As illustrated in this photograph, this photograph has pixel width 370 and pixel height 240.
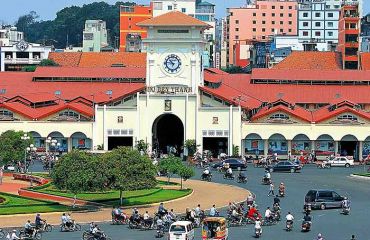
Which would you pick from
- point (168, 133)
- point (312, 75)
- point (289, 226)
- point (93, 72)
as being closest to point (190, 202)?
point (289, 226)

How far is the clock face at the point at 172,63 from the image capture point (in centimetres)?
10394

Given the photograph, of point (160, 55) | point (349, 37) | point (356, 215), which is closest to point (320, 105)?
point (160, 55)

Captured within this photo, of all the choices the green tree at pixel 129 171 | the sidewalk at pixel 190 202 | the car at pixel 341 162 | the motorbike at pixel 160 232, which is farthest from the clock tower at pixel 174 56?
the motorbike at pixel 160 232

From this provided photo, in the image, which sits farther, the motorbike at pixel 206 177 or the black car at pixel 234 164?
the black car at pixel 234 164

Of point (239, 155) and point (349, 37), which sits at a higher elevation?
point (349, 37)

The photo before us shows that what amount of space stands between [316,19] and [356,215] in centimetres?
12900

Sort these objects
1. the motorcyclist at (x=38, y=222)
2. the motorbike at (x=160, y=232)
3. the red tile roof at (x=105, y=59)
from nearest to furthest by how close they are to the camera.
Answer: the motorbike at (x=160, y=232) → the motorcyclist at (x=38, y=222) → the red tile roof at (x=105, y=59)

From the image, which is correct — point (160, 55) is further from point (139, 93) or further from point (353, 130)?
point (353, 130)

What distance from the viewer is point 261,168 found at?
303ft

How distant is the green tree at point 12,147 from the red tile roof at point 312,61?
184ft

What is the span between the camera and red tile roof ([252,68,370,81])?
371ft

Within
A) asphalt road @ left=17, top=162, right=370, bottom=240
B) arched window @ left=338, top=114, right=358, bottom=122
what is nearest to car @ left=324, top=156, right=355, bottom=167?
asphalt road @ left=17, top=162, right=370, bottom=240

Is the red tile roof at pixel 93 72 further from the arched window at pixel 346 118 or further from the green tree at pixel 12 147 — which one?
the green tree at pixel 12 147

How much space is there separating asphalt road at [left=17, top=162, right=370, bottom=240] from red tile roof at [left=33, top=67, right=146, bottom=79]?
27.2 metres
